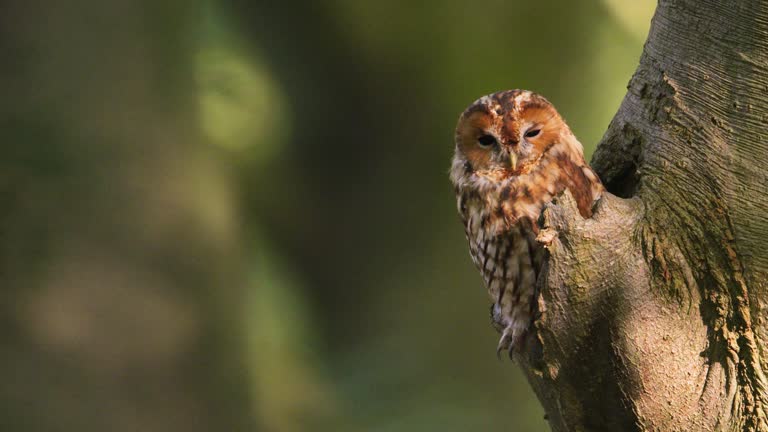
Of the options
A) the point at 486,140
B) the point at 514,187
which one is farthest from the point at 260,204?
the point at 514,187

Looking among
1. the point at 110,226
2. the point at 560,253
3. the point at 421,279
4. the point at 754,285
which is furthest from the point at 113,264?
the point at 754,285

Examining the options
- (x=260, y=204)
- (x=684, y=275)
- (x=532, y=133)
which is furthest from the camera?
(x=260, y=204)

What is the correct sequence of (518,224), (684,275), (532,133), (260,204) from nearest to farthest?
(684,275), (518,224), (532,133), (260,204)

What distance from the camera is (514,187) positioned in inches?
58.9

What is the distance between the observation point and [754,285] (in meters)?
1.26

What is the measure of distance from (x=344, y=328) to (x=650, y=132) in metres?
2.23

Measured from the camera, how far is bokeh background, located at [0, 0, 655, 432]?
2.86m

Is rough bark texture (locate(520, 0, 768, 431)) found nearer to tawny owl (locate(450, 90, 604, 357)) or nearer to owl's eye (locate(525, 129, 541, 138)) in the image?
tawny owl (locate(450, 90, 604, 357))

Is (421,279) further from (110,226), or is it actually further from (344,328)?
(110,226)

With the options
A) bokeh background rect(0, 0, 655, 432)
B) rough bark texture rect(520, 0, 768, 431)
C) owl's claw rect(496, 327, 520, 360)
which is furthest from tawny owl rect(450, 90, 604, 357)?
bokeh background rect(0, 0, 655, 432)

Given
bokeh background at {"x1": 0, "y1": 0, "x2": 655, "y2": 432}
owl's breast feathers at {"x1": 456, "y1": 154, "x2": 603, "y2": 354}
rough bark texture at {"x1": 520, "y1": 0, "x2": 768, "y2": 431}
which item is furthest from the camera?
bokeh background at {"x1": 0, "y1": 0, "x2": 655, "y2": 432}

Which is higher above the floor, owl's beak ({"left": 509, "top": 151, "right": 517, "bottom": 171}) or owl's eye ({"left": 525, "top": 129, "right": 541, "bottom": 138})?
owl's eye ({"left": 525, "top": 129, "right": 541, "bottom": 138})

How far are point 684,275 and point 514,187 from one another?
0.37 meters

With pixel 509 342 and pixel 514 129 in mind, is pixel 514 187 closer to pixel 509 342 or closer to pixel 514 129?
pixel 514 129
